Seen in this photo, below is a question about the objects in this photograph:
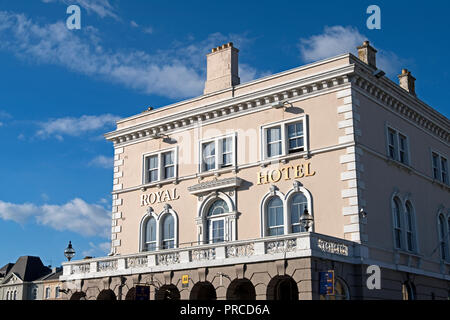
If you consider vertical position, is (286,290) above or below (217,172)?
below

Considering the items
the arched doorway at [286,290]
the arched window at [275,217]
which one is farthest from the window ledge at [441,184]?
the arched doorway at [286,290]

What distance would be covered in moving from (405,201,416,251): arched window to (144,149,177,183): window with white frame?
1178cm

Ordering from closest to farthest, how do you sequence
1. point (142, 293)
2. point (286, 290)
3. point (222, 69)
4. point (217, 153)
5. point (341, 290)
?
point (341, 290)
point (286, 290)
point (142, 293)
point (217, 153)
point (222, 69)

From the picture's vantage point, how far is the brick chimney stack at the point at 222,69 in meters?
32.2

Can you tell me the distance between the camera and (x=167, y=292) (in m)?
28.8

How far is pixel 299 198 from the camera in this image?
2772 centimetres

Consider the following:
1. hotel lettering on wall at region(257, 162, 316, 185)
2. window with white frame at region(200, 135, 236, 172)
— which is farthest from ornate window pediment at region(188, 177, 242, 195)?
hotel lettering on wall at region(257, 162, 316, 185)

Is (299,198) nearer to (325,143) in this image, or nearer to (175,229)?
(325,143)

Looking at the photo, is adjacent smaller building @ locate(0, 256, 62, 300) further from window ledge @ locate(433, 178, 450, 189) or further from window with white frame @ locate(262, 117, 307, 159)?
window ledge @ locate(433, 178, 450, 189)

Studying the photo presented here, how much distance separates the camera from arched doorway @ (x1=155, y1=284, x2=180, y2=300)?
1098 inches

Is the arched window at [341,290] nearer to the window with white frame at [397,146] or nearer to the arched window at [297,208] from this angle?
the arched window at [297,208]

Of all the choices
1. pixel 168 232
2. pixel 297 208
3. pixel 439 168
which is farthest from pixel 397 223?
pixel 168 232

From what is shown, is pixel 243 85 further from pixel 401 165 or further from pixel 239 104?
pixel 401 165

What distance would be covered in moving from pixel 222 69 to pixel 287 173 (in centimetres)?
755
